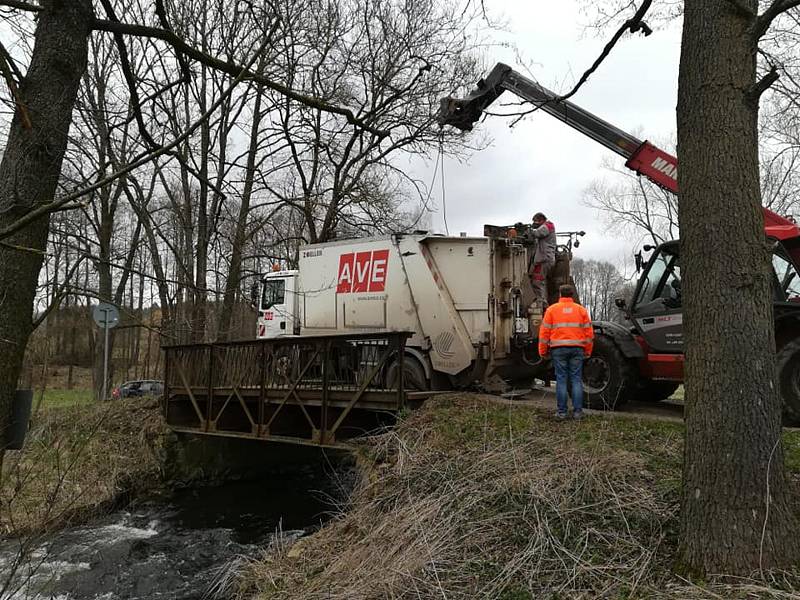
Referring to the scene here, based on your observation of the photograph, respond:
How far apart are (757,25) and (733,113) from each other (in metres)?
0.50

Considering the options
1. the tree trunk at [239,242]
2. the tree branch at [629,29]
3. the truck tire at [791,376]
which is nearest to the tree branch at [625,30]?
the tree branch at [629,29]

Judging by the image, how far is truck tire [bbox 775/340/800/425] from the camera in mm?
6406

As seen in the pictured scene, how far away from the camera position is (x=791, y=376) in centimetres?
643

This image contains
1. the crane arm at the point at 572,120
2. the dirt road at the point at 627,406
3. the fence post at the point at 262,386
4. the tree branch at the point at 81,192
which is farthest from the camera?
the fence post at the point at 262,386

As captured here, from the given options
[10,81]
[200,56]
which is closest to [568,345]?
[200,56]

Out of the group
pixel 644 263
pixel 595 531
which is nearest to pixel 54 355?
pixel 595 531

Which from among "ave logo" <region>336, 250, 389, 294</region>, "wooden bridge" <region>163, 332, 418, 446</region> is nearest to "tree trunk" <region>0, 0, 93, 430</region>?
"wooden bridge" <region>163, 332, 418, 446</region>

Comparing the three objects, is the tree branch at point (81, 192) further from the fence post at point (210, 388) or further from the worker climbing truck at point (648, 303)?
the fence post at point (210, 388)

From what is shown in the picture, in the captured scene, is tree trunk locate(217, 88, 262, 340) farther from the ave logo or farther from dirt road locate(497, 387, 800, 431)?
dirt road locate(497, 387, 800, 431)

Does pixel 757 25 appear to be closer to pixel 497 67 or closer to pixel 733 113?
pixel 733 113

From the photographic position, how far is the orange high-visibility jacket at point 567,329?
6.99 meters

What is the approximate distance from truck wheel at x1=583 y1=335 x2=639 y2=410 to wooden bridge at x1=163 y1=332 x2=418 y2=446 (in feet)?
8.16

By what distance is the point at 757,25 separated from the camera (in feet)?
11.0

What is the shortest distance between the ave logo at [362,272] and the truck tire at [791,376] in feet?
18.4
